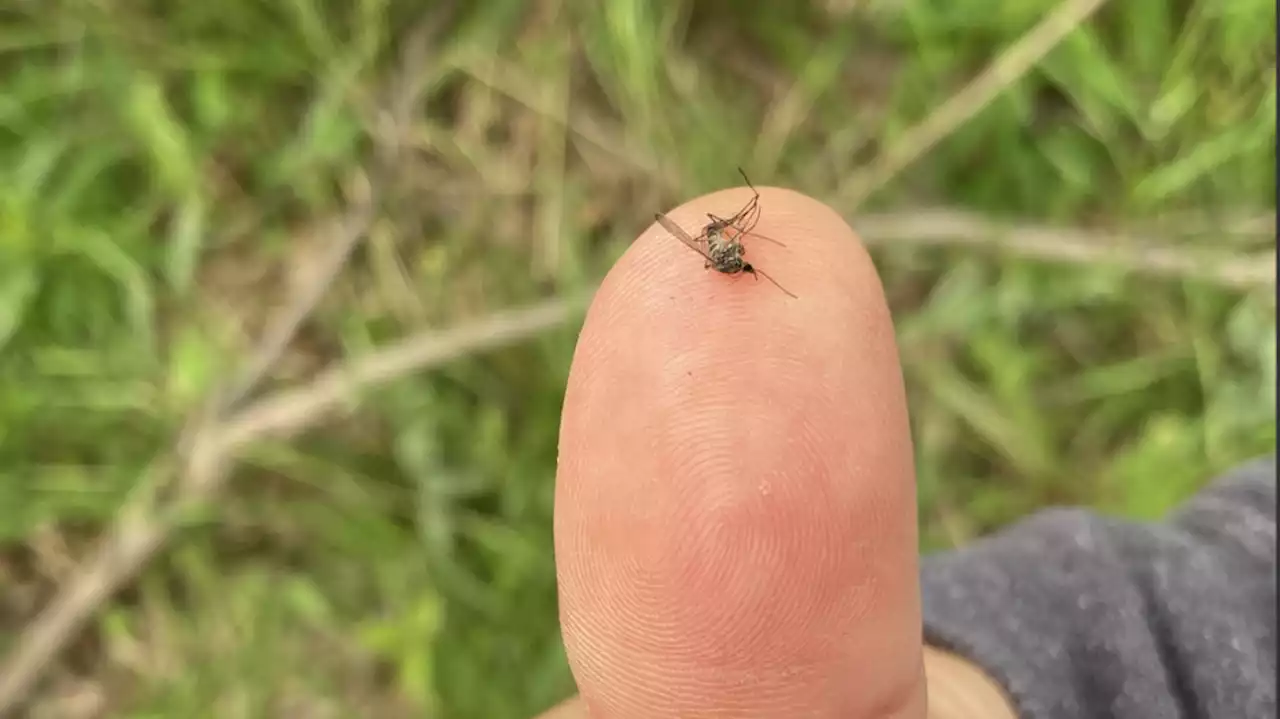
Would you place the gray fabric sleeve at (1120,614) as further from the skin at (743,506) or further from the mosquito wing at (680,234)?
the mosquito wing at (680,234)

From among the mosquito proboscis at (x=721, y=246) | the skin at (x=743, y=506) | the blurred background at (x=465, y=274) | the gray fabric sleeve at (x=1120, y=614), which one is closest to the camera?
the skin at (x=743, y=506)

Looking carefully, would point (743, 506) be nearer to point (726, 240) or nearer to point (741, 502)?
point (741, 502)

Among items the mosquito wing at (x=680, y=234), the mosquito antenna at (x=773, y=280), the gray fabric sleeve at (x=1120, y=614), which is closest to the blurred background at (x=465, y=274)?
the gray fabric sleeve at (x=1120, y=614)

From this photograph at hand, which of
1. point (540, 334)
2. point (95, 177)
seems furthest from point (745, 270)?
point (95, 177)

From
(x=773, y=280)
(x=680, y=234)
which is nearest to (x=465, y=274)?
(x=680, y=234)

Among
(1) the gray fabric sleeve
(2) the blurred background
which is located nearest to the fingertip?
(1) the gray fabric sleeve

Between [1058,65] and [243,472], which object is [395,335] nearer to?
[243,472]

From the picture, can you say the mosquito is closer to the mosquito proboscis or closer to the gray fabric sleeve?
the mosquito proboscis

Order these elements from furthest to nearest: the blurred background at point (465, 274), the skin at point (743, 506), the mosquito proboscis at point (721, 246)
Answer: the blurred background at point (465, 274), the mosquito proboscis at point (721, 246), the skin at point (743, 506)
